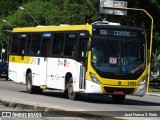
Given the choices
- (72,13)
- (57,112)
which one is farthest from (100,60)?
(72,13)

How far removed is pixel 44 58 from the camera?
2839 centimetres

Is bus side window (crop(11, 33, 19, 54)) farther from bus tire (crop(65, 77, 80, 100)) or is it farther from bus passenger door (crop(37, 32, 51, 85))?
bus tire (crop(65, 77, 80, 100))

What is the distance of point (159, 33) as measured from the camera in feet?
189

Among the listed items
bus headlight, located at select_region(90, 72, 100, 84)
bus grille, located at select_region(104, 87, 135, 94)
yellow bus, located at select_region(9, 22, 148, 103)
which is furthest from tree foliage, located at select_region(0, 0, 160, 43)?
bus headlight, located at select_region(90, 72, 100, 84)

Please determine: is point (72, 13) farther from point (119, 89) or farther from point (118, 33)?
point (119, 89)

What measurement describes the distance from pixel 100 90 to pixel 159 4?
33204mm

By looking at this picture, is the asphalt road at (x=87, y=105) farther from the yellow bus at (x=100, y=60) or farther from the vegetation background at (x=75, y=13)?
the vegetation background at (x=75, y=13)

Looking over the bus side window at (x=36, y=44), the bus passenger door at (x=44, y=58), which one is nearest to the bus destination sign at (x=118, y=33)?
the bus passenger door at (x=44, y=58)

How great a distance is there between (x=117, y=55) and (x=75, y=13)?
5176 cm

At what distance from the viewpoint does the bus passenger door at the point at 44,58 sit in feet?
92.6

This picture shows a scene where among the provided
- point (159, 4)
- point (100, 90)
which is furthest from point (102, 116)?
point (159, 4)

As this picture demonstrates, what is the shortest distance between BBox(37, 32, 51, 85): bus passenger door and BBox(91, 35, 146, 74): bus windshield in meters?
4.60

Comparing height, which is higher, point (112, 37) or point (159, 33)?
point (112, 37)

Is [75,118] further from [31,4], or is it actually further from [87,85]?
[31,4]
